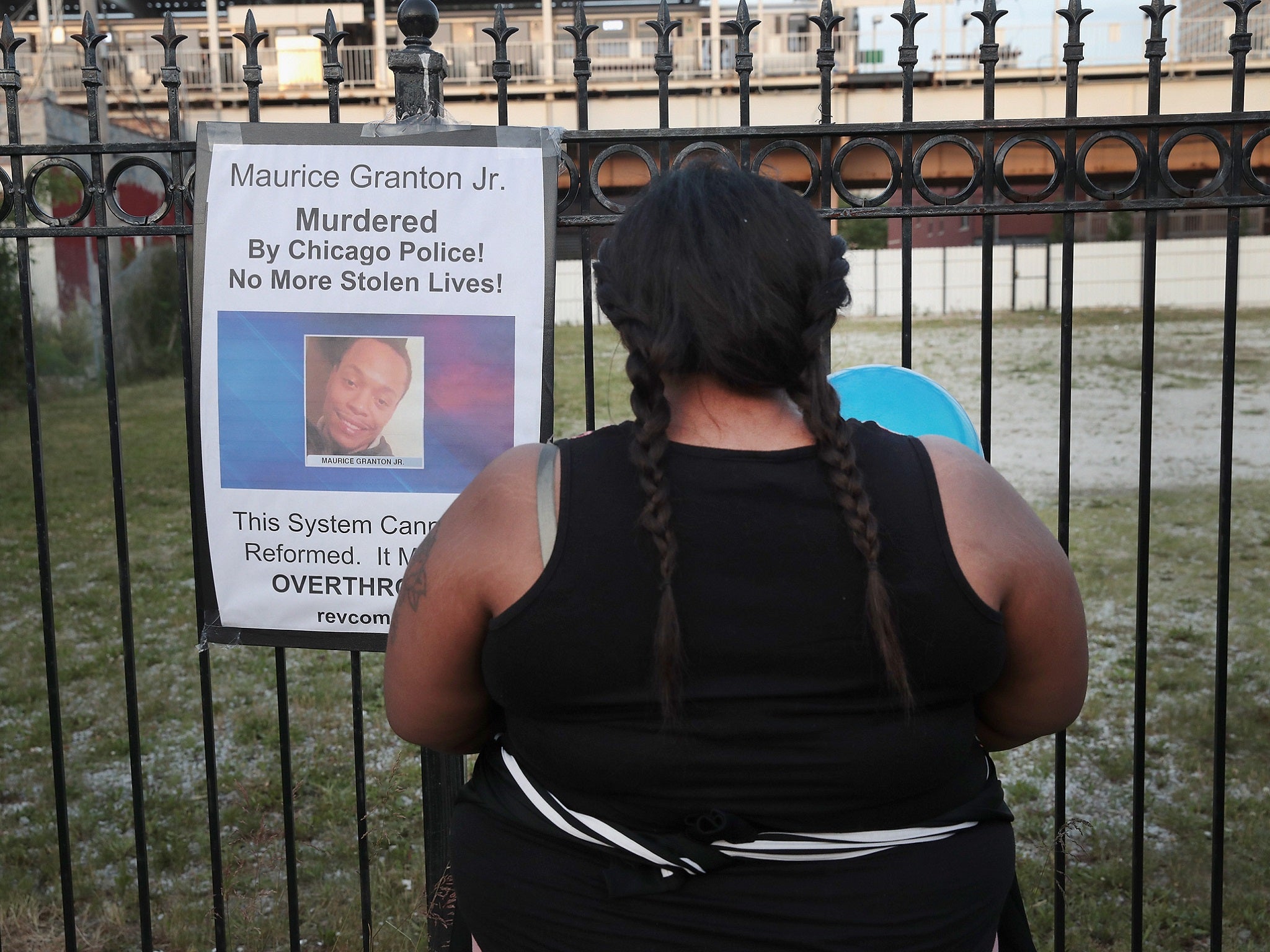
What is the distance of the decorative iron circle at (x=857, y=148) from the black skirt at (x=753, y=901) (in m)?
1.41

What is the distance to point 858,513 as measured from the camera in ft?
4.19

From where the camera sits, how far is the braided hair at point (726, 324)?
1283 mm

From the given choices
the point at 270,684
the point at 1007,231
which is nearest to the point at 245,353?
the point at 270,684

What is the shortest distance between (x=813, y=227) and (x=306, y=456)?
1.46m

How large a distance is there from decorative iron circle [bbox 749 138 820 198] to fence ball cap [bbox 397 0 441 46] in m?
0.74

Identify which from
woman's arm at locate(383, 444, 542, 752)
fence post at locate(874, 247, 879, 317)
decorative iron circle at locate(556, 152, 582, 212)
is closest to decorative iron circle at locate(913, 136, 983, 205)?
decorative iron circle at locate(556, 152, 582, 212)

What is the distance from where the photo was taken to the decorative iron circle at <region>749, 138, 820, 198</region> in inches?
96.1

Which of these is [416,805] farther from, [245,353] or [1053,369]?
[1053,369]

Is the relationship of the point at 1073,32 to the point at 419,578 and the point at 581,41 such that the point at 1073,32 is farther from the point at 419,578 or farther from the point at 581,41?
the point at 419,578

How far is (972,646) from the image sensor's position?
135 centimetres

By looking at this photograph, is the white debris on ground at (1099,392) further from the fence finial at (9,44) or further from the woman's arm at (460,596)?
the woman's arm at (460,596)

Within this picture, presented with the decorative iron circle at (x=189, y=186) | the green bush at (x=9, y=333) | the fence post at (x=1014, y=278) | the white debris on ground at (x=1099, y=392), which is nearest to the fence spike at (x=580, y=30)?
the decorative iron circle at (x=189, y=186)

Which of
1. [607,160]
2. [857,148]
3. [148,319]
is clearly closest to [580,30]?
[607,160]

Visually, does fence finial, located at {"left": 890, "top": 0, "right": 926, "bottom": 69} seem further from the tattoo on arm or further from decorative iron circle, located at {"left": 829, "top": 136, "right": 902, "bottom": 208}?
the tattoo on arm
